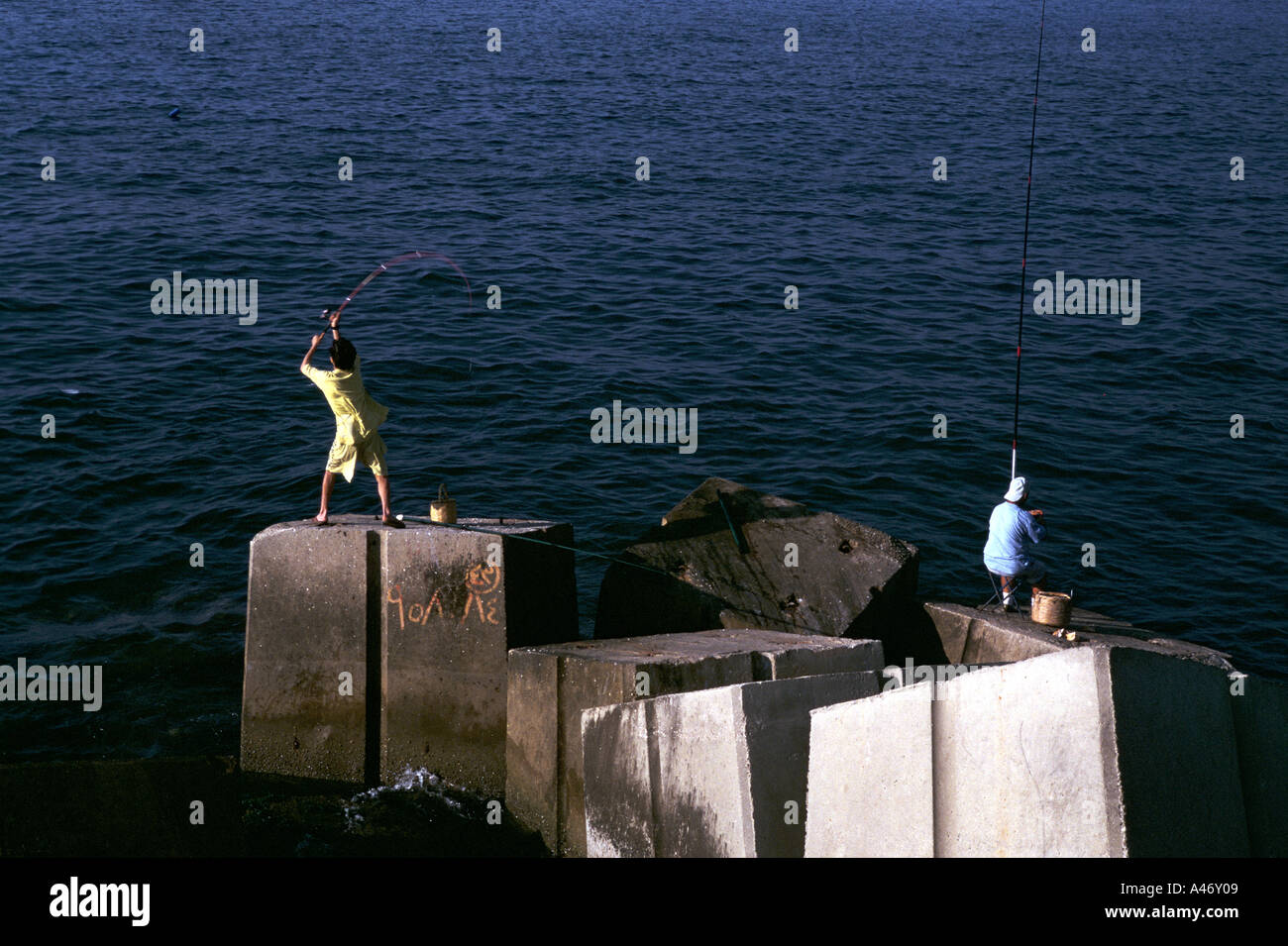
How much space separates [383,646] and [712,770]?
331 centimetres

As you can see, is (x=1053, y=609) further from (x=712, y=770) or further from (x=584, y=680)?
(x=712, y=770)

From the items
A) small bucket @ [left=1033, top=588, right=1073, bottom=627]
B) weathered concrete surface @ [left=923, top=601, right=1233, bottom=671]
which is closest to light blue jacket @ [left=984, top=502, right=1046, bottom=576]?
weathered concrete surface @ [left=923, top=601, right=1233, bottom=671]

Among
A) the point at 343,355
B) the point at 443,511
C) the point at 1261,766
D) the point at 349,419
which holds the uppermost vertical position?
the point at 343,355

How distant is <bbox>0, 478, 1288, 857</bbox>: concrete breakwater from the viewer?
550 centimetres

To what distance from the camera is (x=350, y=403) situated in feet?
32.2

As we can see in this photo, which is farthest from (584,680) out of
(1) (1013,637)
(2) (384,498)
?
(1) (1013,637)

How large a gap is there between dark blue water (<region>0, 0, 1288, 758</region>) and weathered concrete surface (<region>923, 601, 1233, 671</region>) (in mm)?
2471

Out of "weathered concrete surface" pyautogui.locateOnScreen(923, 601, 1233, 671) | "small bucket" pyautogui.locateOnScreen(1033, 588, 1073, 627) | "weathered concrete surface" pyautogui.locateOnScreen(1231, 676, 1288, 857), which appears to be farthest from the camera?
"small bucket" pyautogui.locateOnScreen(1033, 588, 1073, 627)

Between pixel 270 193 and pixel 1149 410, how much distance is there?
16.4 m

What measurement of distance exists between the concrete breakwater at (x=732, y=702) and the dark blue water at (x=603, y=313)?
225 cm

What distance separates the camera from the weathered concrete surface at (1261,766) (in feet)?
19.1

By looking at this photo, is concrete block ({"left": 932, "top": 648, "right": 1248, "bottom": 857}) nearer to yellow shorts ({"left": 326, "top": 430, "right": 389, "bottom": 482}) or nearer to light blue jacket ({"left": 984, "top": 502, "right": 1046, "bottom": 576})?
light blue jacket ({"left": 984, "top": 502, "right": 1046, "bottom": 576})
